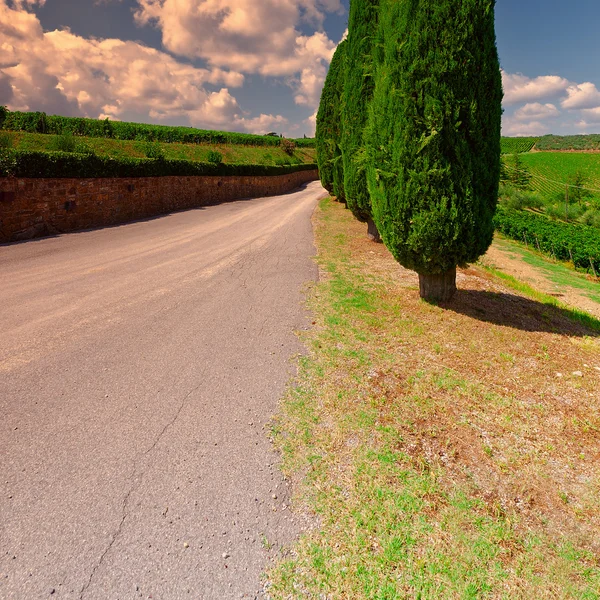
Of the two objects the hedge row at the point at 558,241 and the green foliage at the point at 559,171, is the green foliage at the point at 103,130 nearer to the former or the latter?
the hedge row at the point at 558,241

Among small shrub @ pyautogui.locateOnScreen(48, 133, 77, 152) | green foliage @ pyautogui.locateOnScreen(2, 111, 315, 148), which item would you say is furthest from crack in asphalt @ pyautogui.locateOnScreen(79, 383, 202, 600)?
green foliage @ pyautogui.locateOnScreen(2, 111, 315, 148)

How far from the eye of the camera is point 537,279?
13320 millimetres

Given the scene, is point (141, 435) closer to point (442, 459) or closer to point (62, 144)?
point (442, 459)

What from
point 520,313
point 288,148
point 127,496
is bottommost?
point 520,313

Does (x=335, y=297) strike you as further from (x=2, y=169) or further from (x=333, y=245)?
(x=2, y=169)

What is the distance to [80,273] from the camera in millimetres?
8477

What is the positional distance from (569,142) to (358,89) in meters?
151

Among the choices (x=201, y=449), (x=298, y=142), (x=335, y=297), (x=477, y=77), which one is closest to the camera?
(x=201, y=449)

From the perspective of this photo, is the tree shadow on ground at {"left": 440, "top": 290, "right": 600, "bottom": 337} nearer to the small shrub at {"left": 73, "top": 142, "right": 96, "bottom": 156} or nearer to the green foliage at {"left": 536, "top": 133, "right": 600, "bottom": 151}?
the small shrub at {"left": 73, "top": 142, "right": 96, "bottom": 156}

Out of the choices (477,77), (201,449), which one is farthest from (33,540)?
(477,77)

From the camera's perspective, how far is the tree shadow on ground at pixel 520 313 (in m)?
6.70

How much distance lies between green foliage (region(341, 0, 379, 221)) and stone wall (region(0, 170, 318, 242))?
33.0ft

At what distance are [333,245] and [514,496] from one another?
33.7ft

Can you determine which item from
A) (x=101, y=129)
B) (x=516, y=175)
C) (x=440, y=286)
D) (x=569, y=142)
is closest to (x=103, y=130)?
(x=101, y=129)
